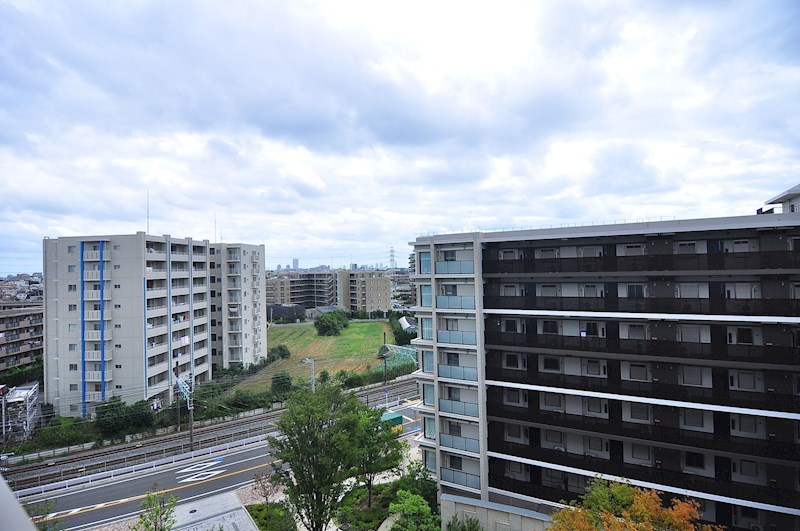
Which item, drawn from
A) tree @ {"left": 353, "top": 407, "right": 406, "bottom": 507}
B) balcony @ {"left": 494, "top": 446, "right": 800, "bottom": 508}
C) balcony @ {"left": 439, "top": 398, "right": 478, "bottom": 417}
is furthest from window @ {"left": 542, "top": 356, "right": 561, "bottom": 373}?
tree @ {"left": 353, "top": 407, "right": 406, "bottom": 507}

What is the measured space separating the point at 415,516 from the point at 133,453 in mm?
18129

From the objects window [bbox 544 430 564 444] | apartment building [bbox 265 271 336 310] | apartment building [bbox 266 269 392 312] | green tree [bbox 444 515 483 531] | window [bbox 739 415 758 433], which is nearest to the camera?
window [bbox 739 415 758 433]

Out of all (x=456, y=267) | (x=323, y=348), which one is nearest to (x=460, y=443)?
(x=456, y=267)

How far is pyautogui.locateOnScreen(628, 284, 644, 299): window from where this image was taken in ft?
52.1

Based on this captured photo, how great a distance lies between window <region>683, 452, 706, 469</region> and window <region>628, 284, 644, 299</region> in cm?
537

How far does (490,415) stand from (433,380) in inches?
102

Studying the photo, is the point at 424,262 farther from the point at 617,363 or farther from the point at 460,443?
the point at 617,363

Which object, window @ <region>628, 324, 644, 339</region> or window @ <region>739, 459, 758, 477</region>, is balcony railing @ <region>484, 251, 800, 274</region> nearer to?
window @ <region>628, 324, 644, 339</region>

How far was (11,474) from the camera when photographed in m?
22.9

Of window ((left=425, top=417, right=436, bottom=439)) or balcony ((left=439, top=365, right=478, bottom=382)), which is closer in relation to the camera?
balcony ((left=439, top=365, right=478, bottom=382))

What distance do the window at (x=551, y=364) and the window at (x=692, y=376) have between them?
13.1ft

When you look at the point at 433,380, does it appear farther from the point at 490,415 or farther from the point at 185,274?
the point at 185,274

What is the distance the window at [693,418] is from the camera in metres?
15.0

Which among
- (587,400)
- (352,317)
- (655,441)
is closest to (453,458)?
(587,400)
